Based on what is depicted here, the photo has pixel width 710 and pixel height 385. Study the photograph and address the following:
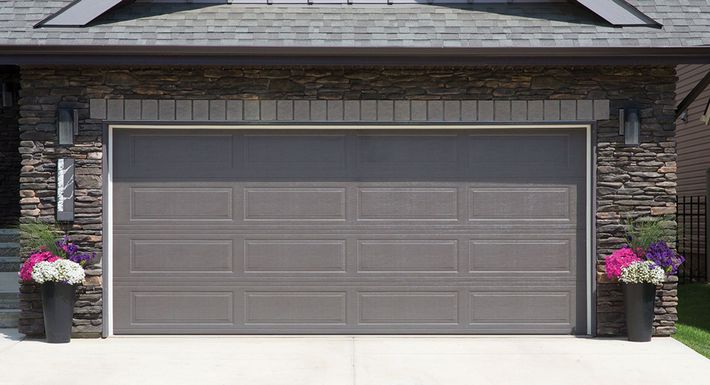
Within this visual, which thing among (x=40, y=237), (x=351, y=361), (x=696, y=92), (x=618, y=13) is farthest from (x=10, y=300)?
(x=696, y=92)

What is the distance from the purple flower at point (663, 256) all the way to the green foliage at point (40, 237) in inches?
256

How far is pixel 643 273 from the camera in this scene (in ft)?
28.2

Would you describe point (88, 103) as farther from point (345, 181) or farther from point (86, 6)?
point (345, 181)

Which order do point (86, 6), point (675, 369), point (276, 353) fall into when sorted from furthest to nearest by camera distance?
point (86, 6) → point (276, 353) → point (675, 369)

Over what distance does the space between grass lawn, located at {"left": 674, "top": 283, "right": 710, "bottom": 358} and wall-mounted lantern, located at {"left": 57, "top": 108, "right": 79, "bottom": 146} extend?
723 centimetres

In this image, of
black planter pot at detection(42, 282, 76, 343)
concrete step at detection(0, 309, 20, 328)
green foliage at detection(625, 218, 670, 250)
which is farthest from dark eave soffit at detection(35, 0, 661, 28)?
concrete step at detection(0, 309, 20, 328)

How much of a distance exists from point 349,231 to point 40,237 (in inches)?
136

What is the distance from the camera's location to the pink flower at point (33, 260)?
28.4 ft

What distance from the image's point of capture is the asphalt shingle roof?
28.7 ft

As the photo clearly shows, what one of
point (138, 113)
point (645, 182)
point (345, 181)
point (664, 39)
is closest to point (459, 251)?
point (345, 181)

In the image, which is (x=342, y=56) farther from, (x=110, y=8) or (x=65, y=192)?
(x=65, y=192)

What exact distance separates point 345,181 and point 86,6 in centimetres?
347

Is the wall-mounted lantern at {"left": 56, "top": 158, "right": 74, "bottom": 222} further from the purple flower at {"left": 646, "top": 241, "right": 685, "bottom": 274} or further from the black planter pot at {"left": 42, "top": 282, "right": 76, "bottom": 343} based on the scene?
the purple flower at {"left": 646, "top": 241, "right": 685, "bottom": 274}

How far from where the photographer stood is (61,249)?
8.93 meters
